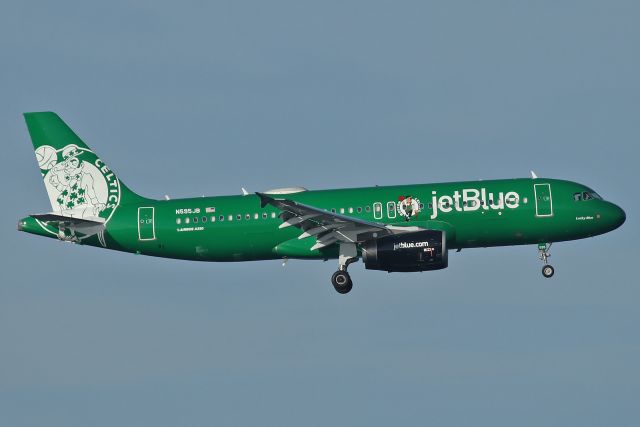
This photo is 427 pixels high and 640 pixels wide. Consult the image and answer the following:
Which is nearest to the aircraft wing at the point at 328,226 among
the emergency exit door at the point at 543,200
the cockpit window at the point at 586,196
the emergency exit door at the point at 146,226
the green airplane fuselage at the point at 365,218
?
the green airplane fuselage at the point at 365,218

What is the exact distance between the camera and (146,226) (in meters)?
76.1

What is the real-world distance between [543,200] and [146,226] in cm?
2279

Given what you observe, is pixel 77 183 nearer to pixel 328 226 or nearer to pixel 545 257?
pixel 328 226

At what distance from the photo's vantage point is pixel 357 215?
73500mm

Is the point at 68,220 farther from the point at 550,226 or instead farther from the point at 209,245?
the point at 550,226

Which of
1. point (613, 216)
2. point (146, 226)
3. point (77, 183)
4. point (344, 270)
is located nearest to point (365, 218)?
point (344, 270)

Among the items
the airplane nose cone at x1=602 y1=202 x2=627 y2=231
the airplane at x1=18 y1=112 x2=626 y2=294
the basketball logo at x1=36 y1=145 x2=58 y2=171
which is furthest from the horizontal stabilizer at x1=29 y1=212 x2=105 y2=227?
the airplane nose cone at x1=602 y1=202 x2=627 y2=231

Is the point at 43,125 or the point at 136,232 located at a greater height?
the point at 43,125

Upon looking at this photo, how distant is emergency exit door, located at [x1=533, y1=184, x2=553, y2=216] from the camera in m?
72.8

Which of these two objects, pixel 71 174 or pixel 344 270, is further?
pixel 71 174

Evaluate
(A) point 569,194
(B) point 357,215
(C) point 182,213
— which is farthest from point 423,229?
(C) point 182,213

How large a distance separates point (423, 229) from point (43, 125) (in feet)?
80.9

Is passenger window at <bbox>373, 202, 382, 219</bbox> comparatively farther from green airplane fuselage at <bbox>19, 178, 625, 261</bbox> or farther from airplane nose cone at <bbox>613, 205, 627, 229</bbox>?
airplane nose cone at <bbox>613, 205, 627, 229</bbox>

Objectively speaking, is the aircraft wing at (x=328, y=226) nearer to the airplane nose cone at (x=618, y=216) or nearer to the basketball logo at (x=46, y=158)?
the airplane nose cone at (x=618, y=216)
